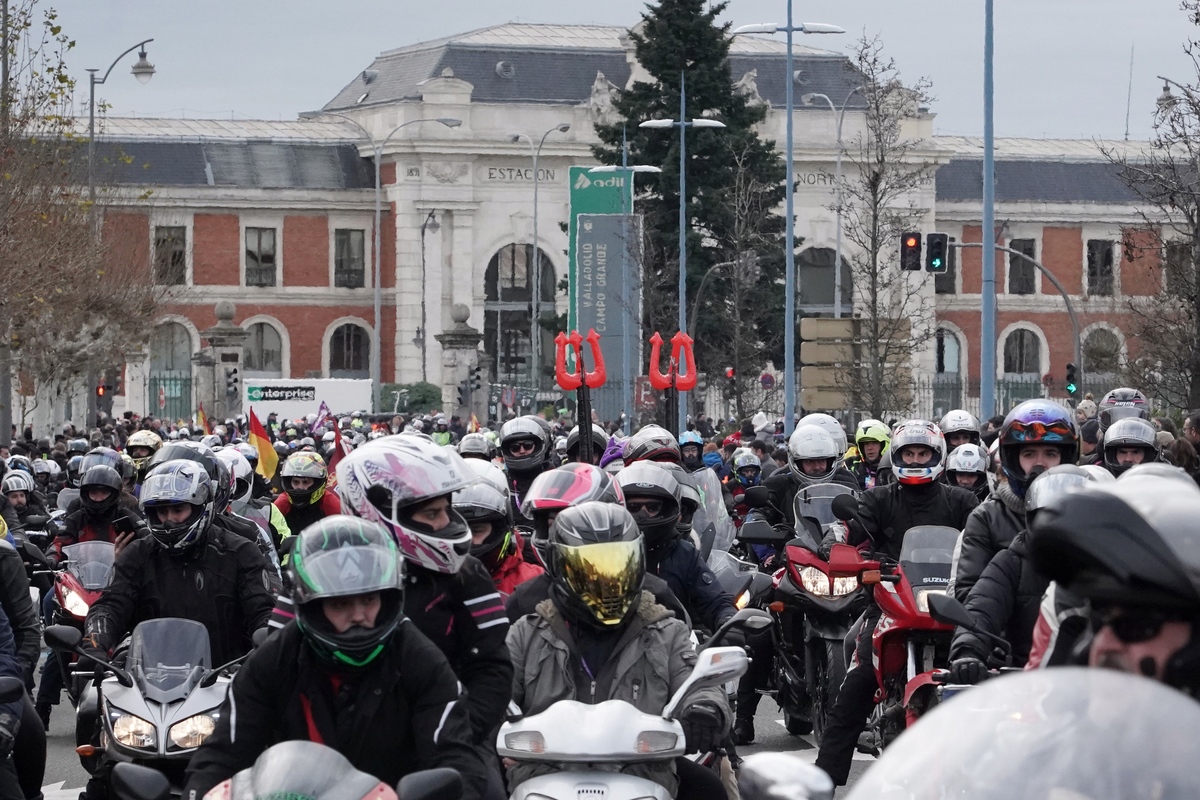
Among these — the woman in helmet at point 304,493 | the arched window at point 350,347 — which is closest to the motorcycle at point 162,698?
the woman in helmet at point 304,493

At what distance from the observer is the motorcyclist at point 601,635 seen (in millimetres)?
6082

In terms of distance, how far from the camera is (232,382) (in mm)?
56344

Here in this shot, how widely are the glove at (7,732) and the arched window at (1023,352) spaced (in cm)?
8814

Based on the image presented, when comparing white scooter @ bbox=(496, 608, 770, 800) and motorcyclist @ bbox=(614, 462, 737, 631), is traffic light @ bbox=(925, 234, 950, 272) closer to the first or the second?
motorcyclist @ bbox=(614, 462, 737, 631)

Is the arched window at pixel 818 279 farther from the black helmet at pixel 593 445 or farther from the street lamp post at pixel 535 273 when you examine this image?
the black helmet at pixel 593 445

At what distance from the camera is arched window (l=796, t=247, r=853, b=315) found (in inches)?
3440

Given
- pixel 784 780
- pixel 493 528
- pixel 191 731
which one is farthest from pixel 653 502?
pixel 784 780

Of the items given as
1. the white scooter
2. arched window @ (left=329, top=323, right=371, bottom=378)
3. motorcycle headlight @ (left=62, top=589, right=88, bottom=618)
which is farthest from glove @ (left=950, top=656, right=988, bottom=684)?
arched window @ (left=329, top=323, right=371, bottom=378)

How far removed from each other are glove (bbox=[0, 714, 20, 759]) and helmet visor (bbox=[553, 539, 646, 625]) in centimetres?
195

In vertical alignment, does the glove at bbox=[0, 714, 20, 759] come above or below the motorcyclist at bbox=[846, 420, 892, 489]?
below

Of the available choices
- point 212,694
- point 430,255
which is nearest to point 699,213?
point 430,255

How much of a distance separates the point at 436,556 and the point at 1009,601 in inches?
91.8

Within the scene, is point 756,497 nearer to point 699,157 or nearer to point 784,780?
point 784,780

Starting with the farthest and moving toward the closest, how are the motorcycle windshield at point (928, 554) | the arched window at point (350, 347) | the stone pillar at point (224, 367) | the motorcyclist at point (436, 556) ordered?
the arched window at point (350, 347), the stone pillar at point (224, 367), the motorcycle windshield at point (928, 554), the motorcyclist at point (436, 556)
